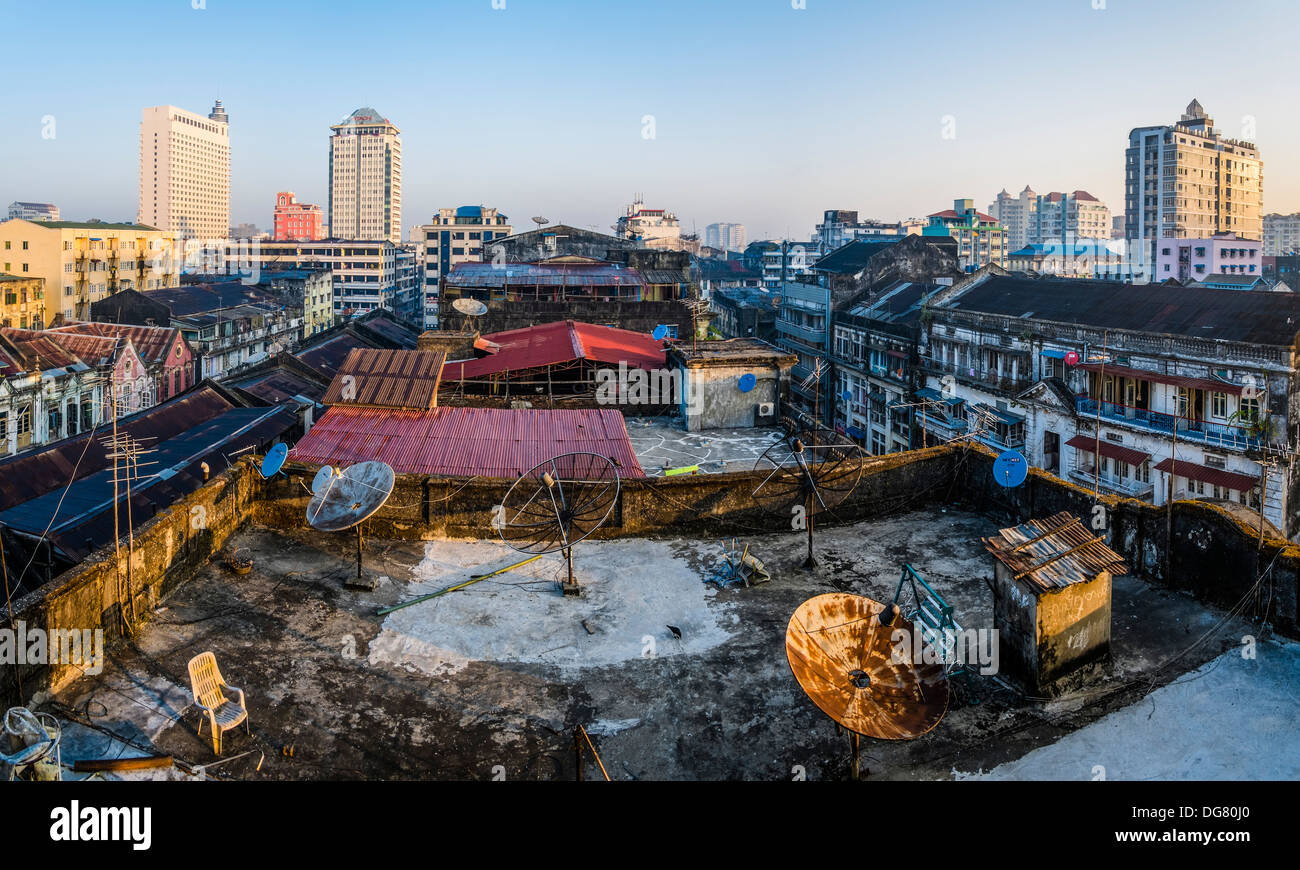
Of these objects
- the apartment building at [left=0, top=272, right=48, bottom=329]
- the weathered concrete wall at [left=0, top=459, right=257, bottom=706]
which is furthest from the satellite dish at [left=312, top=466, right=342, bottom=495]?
the apartment building at [left=0, top=272, right=48, bottom=329]

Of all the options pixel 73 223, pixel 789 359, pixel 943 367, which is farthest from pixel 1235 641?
pixel 73 223

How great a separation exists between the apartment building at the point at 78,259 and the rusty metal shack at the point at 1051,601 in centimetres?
8533

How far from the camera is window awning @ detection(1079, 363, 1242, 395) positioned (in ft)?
118

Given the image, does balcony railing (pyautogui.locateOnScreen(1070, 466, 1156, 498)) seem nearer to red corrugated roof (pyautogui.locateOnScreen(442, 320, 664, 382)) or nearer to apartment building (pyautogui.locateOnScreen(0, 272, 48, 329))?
red corrugated roof (pyautogui.locateOnScreen(442, 320, 664, 382))

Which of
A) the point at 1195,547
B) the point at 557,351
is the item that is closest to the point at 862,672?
the point at 1195,547

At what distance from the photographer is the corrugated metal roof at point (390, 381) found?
23.0 m

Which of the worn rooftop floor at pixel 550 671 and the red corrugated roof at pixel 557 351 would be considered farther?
the red corrugated roof at pixel 557 351

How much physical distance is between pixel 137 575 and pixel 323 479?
378cm

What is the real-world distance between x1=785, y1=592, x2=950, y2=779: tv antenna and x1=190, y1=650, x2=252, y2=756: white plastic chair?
21.7 feet

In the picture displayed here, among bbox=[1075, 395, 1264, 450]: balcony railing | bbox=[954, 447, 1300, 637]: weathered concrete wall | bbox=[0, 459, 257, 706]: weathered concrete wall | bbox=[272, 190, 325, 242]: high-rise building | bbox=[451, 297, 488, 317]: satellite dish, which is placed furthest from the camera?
bbox=[272, 190, 325, 242]: high-rise building

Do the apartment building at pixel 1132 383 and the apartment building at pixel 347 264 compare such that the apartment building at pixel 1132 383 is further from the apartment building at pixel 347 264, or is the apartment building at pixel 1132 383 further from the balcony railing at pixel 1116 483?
the apartment building at pixel 347 264

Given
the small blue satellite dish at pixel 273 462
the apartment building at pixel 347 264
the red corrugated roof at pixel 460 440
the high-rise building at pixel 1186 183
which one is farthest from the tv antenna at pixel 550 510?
the apartment building at pixel 347 264

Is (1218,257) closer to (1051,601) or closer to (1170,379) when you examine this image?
(1170,379)

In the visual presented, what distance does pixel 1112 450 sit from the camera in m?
40.7
